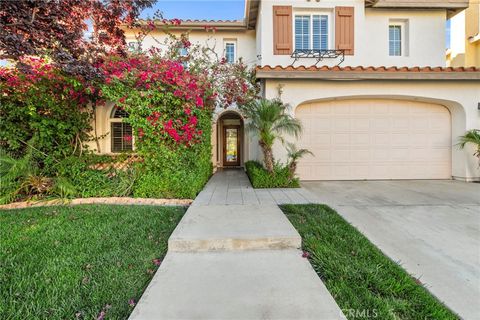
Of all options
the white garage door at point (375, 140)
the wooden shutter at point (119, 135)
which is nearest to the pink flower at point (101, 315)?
the white garage door at point (375, 140)

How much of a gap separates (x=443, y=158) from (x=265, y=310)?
9.28 metres

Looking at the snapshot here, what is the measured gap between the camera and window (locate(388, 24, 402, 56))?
1001 centimetres

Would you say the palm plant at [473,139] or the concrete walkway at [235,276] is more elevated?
the palm plant at [473,139]

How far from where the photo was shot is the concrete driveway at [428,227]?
2.31m

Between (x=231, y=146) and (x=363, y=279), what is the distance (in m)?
11.2

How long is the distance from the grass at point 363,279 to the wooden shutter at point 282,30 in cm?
762

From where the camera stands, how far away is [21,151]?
20.8 feet

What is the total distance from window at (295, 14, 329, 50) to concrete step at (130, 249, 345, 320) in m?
8.81

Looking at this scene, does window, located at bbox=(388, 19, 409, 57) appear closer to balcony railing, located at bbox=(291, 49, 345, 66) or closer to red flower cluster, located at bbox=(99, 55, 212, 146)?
balcony railing, located at bbox=(291, 49, 345, 66)

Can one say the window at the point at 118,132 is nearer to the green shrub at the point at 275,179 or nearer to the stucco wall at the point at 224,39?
the stucco wall at the point at 224,39

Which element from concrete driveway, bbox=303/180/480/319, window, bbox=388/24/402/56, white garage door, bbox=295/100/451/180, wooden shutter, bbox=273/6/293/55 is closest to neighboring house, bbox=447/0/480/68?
window, bbox=388/24/402/56

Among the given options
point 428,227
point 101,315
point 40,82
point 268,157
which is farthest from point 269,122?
point 40,82

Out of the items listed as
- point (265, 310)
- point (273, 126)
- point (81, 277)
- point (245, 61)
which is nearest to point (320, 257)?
point (265, 310)

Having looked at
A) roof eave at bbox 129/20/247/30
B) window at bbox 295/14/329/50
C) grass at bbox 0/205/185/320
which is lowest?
grass at bbox 0/205/185/320
